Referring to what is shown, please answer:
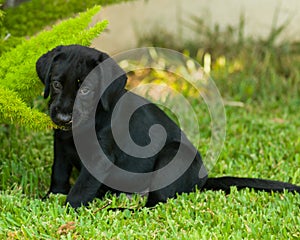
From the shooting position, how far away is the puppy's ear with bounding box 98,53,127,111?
378 centimetres

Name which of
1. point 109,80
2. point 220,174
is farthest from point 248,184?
point 109,80

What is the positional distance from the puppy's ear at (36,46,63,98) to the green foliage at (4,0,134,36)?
4.46 feet

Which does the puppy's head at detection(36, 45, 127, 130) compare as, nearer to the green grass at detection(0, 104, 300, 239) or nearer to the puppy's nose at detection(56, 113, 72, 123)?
the puppy's nose at detection(56, 113, 72, 123)

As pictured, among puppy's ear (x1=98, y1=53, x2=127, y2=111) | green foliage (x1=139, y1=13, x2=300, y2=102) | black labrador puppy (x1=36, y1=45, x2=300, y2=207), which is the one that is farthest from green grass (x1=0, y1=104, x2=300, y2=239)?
green foliage (x1=139, y1=13, x2=300, y2=102)

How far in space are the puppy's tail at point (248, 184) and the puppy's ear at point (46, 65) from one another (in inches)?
54.1

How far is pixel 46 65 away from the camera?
3881mm

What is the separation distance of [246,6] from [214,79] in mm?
1968

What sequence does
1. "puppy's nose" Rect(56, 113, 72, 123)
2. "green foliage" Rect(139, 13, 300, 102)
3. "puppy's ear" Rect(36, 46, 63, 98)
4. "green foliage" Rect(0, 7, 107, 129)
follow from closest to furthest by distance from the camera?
"puppy's nose" Rect(56, 113, 72, 123), "puppy's ear" Rect(36, 46, 63, 98), "green foliage" Rect(0, 7, 107, 129), "green foliage" Rect(139, 13, 300, 102)

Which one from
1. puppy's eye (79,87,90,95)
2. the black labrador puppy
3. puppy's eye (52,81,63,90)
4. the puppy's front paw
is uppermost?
puppy's eye (52,81,63,90)

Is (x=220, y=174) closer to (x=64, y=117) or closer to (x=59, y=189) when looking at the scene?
(x=59, y=189)

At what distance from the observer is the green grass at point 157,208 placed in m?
3.52

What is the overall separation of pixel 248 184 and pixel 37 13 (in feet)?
7.75

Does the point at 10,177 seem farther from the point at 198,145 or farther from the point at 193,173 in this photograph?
the point at 198,145

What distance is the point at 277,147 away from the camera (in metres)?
5.59
